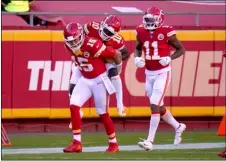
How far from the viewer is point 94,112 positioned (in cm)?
1630

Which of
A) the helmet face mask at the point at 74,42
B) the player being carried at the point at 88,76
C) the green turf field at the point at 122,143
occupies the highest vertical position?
the helmet face mask at the point at 74,42

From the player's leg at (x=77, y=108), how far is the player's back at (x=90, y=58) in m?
0.16

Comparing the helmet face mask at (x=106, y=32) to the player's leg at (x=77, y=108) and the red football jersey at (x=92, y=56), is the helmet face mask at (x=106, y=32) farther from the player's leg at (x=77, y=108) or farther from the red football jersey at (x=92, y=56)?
the player's leg at (x=77, y=108)

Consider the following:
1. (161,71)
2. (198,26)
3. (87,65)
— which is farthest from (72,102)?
(198,26)

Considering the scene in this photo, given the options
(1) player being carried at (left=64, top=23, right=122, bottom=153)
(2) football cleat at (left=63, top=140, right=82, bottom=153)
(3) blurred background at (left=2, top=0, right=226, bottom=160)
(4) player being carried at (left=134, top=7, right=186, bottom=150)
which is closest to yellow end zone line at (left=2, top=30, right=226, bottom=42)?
(3) blurred background at (left=2, top=0, right=226, bottom=160)

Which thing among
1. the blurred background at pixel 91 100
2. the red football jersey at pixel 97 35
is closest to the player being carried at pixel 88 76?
the red football jersey at pixel 97 35

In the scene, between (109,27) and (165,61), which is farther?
(165,61)

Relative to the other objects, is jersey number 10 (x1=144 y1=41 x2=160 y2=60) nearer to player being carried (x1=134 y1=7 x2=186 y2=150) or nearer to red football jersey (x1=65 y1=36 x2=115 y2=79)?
player being carried (x1=134 y1=7 x2=186 y2=150)

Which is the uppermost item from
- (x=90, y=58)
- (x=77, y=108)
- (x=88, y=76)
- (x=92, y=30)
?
(x=92, y=30)

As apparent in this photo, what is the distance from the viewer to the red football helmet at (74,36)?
11859mm

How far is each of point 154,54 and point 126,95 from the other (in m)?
3.59

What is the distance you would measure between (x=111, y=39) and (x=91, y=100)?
3457mm

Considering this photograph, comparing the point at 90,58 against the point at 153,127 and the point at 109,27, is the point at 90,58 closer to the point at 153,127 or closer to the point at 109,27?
the point at 109,27

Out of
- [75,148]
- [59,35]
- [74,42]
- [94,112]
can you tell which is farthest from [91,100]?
[74,42]
